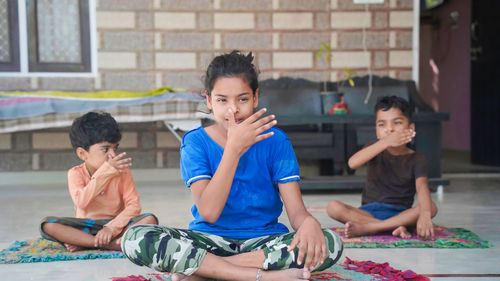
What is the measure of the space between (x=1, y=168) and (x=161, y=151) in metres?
1.36

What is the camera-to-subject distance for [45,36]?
464cm

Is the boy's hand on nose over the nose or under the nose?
A: under

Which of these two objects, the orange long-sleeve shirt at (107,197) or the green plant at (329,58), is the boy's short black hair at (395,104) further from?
the green plant at (329,58)

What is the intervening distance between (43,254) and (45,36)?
298 centimetres

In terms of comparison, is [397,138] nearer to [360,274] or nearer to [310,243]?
[360,274]

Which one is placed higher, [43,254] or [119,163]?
Answer: [119,163]

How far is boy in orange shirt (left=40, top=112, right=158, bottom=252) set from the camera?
216cm

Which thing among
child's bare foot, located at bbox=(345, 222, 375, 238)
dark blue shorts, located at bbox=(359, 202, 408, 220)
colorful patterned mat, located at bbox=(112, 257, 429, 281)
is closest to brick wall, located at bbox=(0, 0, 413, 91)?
dark blue shorts, located at bbox=(359, 202, 408, 220)

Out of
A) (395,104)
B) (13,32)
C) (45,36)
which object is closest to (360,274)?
(395,104)

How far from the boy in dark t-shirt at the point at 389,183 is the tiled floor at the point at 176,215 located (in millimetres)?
231

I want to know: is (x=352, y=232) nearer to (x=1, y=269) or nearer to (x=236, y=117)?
(x=236, y=117)

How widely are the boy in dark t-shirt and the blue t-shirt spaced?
787 mm

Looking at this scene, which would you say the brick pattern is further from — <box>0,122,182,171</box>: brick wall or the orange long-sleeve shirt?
the orange long-sleeve shirt

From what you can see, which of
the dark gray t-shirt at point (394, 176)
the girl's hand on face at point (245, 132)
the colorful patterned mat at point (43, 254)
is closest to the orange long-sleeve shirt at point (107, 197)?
the colorful patterned mat at point (43, 254)
